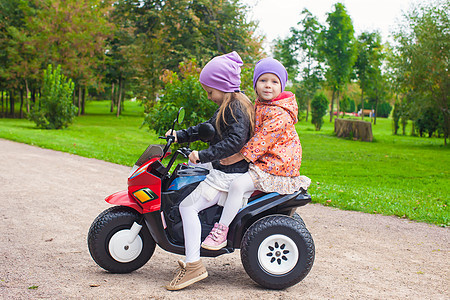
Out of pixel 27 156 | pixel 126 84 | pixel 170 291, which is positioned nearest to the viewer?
pixel 170 291

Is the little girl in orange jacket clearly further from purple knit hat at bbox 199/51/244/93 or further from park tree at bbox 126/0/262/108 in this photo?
park tree at bbox 126/0/262/108

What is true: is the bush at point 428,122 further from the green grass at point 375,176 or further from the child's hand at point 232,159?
the child's hand at point 232,159

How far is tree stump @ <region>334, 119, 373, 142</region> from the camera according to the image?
22.8m

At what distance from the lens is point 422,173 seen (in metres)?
12.2

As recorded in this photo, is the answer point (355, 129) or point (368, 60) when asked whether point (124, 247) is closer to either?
point (355, 129)

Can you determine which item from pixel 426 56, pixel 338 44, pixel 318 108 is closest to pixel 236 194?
pixel 426 56

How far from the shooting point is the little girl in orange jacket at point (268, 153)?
3.70m

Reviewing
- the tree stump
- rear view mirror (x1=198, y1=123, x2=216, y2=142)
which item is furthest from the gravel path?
the tree stump

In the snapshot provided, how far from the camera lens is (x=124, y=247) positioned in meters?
4.00

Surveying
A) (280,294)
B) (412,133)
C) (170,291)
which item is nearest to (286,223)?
(280,294)

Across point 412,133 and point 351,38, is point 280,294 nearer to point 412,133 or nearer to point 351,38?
point 412,133

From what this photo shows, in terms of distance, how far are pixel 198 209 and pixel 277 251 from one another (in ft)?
2.29

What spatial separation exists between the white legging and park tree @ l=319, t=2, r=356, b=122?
31427 millimetres

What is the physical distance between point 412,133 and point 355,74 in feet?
34.3
